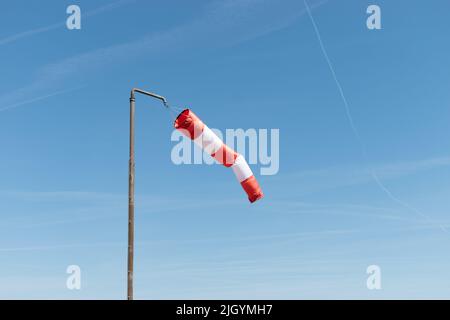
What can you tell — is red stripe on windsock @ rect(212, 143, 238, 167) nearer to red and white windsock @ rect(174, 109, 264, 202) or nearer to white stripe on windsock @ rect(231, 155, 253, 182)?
red and white windsock @ rect(174, 109, 264, 202)

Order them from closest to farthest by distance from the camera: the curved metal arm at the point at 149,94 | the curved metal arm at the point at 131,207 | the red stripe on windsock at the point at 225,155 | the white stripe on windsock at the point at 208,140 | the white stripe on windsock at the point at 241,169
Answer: the curved metal arm at the point at 131,207, the curved metal arm at the point at 149,94, the white stripe on windsock at the point at 208,140, the red stripe on windsock at the point at 225,155, the white stripe on windsock at the point at 241,169

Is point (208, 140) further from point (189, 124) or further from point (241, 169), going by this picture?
point (241, 169)

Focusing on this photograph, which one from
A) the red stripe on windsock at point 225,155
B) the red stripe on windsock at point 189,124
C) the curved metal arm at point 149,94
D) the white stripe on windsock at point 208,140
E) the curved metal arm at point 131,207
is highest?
the curved metal arm at point 149,94

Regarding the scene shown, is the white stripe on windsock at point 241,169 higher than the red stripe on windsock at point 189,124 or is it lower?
lower

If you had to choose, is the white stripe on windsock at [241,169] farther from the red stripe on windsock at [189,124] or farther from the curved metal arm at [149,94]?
the curved metal arm at [149,94]

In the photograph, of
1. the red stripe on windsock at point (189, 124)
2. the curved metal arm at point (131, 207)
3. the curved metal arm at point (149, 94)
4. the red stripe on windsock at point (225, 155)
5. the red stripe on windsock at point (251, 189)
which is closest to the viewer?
the curved metal arm at point (131, 207)

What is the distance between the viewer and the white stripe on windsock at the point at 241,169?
23.7m

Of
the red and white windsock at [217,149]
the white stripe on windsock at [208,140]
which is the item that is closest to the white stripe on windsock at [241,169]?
the red and white windsock at [217,149]

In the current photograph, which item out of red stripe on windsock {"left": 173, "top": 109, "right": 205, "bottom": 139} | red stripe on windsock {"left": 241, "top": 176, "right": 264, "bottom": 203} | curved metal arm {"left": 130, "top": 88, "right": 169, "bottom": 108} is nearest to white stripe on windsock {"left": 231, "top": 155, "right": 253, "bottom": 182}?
red stripe on windsock {"left": 241, "top": 176, "right": 264, "bottom": 203}

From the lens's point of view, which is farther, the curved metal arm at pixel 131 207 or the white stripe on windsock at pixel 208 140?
the white stripe on windsock at pixel 208 140
